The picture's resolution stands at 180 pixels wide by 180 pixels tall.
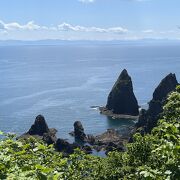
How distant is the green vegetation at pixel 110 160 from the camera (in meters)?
8.73

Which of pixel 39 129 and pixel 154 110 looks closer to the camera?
pixel 39 129

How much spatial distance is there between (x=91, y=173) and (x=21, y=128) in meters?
91.3

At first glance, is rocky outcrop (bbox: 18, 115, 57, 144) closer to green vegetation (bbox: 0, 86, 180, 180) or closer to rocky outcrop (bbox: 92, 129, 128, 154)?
rocky outcrop (bbox: 92, 129, 128, 154)

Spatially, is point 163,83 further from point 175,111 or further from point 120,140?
point 175,111

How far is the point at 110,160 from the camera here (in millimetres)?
40625

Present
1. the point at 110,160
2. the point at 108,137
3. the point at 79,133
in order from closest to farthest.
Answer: the point at 110,160 → the point at 108,137 → the point at 79,133

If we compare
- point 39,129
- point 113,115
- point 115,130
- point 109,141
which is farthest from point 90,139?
point 113,115

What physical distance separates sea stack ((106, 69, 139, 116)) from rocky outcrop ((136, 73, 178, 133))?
1050 cm

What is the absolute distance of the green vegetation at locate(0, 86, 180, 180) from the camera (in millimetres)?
8734

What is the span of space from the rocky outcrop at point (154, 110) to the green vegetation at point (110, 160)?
5130cm

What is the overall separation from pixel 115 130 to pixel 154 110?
51.3 ft

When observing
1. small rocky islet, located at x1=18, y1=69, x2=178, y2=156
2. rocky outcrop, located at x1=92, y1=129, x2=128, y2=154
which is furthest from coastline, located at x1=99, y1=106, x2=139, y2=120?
rocky outcrop, located at x1=92, y1=129, x2=128, y2=154

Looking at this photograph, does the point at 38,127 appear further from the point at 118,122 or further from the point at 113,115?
the point at 113,115

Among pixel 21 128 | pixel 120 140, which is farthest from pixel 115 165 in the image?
pixel 21 128
